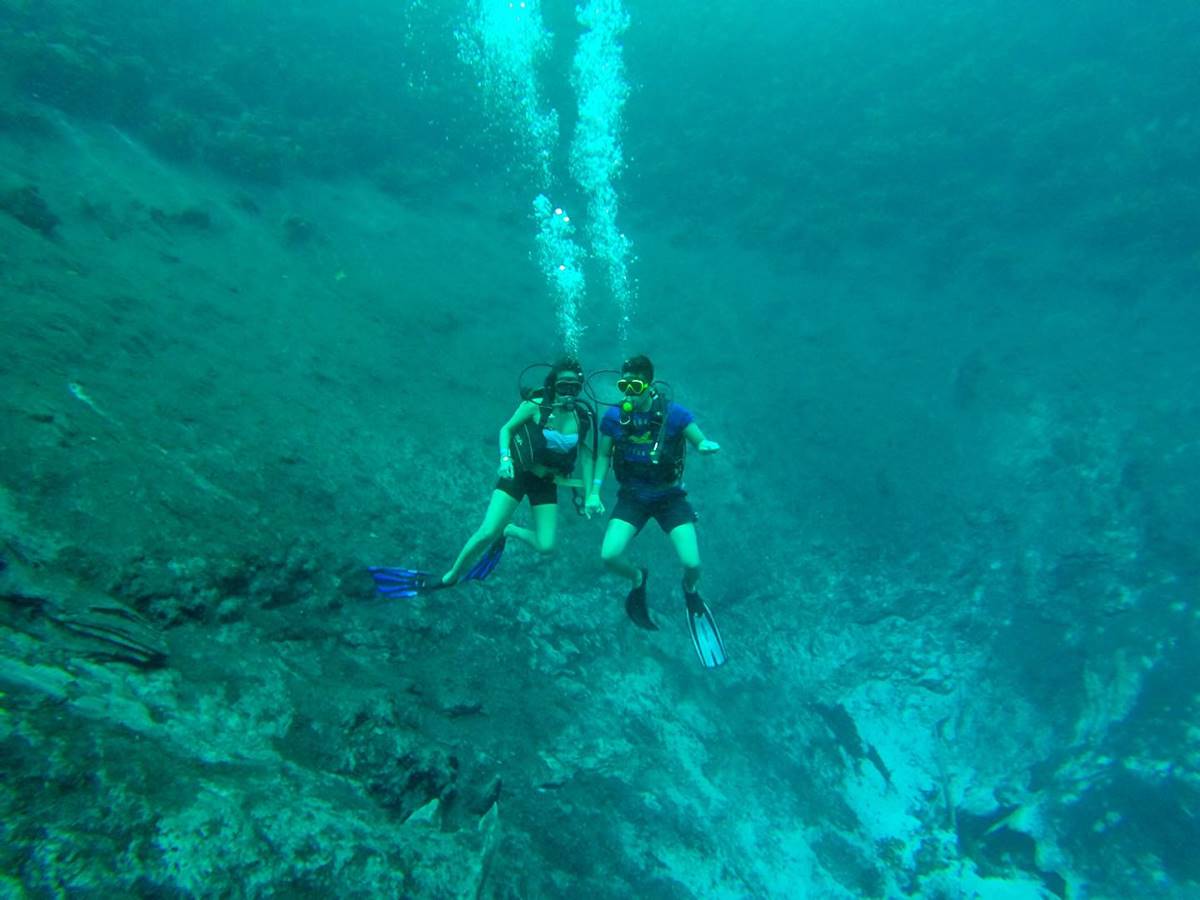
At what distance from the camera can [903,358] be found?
1292cm

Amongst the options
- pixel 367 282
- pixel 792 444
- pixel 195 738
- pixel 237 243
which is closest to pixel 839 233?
pixel 792 444

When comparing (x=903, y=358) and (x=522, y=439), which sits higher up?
(x=903, y=358)

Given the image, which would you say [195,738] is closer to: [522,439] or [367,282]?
[522,439]

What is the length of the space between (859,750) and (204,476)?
8996 millimetres

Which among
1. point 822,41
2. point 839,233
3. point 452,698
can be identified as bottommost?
point 452,698

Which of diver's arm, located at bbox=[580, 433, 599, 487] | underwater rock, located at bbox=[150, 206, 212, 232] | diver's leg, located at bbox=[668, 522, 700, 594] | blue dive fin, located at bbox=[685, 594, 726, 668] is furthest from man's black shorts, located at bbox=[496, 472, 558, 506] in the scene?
underwater rock, located at bbox=[150, 206, 212, 232]

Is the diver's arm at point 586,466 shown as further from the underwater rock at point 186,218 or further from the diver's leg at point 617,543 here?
the underwater rock at point 186,218

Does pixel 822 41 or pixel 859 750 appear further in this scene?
pixel 822 41

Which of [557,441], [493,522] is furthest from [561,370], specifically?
[493,522]

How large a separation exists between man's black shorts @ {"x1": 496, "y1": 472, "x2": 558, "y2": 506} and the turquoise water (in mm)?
1731

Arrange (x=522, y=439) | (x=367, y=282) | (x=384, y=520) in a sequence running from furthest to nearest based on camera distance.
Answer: (x=367, y=282) → (x=384, y=520) → (x=522, y=439)

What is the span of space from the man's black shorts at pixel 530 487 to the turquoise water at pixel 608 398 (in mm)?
1731

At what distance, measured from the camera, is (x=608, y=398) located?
10.7 m

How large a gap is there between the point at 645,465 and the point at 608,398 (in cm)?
596
